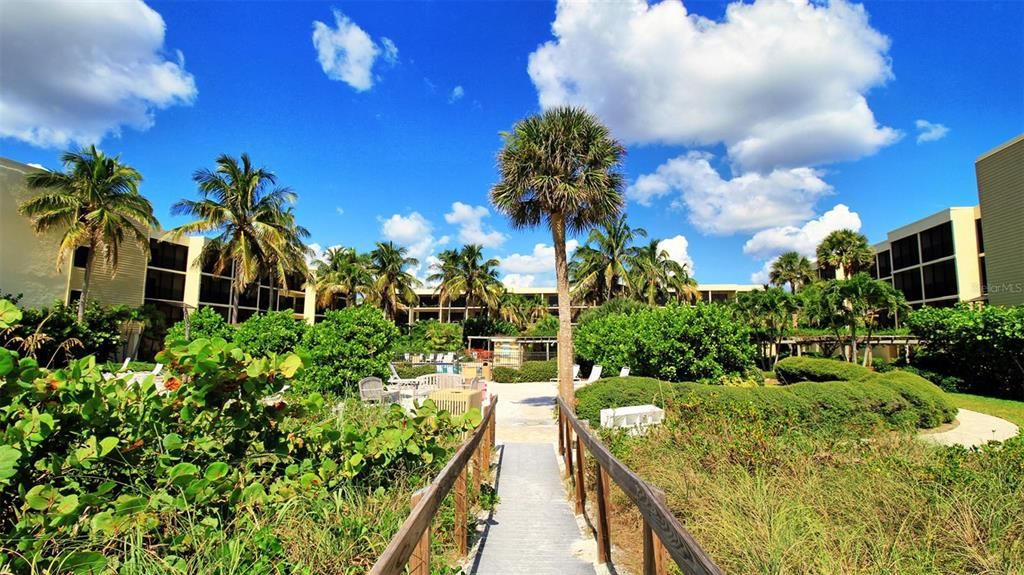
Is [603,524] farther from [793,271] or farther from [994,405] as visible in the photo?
[793,271]

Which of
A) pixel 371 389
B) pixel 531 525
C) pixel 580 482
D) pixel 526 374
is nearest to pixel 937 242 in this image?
pixel 526 374

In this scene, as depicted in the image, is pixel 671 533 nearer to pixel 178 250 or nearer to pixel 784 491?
pixel 784 491

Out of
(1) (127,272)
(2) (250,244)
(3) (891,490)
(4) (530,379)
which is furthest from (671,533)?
(1) (127,272)

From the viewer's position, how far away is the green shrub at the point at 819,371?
18.5 m

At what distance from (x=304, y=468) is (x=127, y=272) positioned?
121 ft

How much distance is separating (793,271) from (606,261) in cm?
2188

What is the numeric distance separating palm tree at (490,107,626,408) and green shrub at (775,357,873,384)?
11.5 meters

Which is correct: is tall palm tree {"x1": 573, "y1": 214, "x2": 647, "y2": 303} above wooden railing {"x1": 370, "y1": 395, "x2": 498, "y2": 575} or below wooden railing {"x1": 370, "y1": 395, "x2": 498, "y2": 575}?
above

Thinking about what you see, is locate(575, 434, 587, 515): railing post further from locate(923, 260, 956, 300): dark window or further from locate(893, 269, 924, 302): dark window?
locate(893, 269, 924, 302): dark window

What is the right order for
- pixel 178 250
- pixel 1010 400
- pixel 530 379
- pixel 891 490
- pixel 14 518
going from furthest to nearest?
pixel 178 250 → pixel 530 379 → pixel 1010 400 → pixel 891 490 → pixel 14 518

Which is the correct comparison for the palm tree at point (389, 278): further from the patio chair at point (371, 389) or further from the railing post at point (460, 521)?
the railing post at point (460, 521)

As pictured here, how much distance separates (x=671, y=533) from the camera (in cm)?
214

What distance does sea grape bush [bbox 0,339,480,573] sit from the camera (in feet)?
7.15

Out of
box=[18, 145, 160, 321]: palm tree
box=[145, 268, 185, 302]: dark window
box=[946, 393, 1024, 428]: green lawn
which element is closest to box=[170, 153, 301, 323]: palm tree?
box=[18, 145, 160, 321]: palm tree
